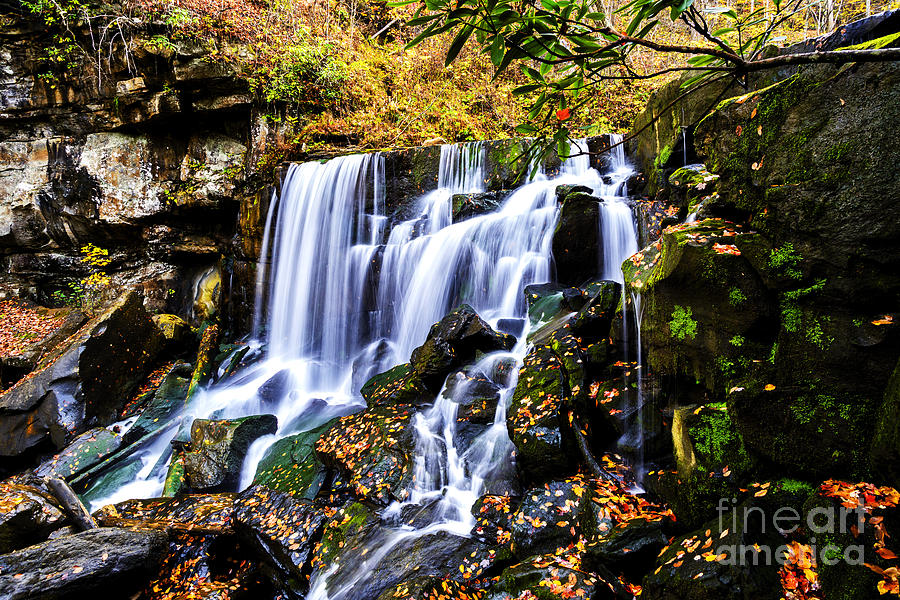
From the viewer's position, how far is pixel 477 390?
19.0ft

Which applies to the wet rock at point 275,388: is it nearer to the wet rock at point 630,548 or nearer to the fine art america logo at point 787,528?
the wet rock at point 630,548

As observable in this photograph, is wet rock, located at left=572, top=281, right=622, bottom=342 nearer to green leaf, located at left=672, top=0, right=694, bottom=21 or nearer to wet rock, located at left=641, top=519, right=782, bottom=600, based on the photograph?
wet rock, located at left=641, top=519, right=782, bottom=600

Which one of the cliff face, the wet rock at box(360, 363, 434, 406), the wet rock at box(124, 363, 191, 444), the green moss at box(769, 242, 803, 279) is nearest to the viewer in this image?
the green moss at box(769, 242, 803, 279)

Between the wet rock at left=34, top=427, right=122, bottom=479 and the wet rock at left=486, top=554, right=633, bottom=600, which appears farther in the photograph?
the wet rock at left=34, top=427, right=122, bottom=479

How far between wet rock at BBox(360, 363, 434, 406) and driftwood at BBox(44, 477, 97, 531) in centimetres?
356

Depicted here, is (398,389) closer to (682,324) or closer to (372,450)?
(372,450)

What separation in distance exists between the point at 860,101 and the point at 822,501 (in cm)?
231

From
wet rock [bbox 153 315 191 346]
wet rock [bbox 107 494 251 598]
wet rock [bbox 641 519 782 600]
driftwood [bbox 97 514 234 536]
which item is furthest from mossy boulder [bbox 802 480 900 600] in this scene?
wet rock [bbox 153 315 191 346]

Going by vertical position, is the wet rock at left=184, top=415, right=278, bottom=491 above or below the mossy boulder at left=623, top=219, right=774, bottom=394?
below

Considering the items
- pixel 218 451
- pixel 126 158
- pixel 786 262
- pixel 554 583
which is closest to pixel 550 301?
pixel 786 262

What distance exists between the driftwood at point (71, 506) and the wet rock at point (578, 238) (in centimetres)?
739

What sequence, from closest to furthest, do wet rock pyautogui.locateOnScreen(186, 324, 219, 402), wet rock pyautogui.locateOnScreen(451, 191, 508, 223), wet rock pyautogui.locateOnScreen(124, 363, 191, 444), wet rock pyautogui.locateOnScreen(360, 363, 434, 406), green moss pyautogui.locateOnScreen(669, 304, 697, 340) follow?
green moss pyautogui.locateOnScreen(669, 304, 697, 340) → wet rock pyautogui.locateOnScreen(360, 363, 434, 406) → wet rock pyautogui.locateOnScreen(124, 363, 191, 444) → wet rock pyautogui.locateOnScreen(186, 324, 219, 402) → wet rock pyautogui.locateOnScreen(451, 191, 508, 223)

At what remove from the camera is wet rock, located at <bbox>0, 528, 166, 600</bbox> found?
3.66 meters

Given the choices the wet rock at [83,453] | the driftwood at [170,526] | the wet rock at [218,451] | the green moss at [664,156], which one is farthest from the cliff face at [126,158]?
the green moss at [664,156]
